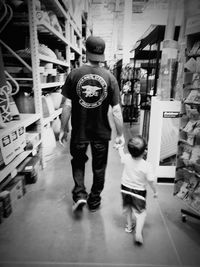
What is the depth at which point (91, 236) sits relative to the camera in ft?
6.36

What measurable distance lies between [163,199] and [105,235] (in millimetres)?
964

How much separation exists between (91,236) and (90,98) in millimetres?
1257

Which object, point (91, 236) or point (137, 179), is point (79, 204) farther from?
point (137, 179)

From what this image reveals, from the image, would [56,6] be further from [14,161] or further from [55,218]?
[55,218]

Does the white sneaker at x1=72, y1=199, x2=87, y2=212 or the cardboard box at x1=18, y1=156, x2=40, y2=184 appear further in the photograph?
the cardboard box at x1=18, y1=156, x2=40, y2=184

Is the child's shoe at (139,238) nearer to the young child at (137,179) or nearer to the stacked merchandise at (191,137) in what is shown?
the young child at (137,179)

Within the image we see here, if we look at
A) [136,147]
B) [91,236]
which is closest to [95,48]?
[136,147]

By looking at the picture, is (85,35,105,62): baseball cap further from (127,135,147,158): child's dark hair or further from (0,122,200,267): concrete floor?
(0,122,200,267): concrete floor

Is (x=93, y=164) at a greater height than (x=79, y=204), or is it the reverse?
(x=93, y=164)

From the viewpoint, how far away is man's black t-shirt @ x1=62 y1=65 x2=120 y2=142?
1.98 metres

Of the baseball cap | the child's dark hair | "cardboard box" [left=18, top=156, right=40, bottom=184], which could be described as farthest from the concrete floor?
the baseball cap

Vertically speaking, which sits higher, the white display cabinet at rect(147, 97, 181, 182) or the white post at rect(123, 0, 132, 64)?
the white post at rect(123, 0, 132, 64)

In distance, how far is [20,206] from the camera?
238 centimetres

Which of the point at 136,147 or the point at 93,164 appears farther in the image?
the point at 93,164
